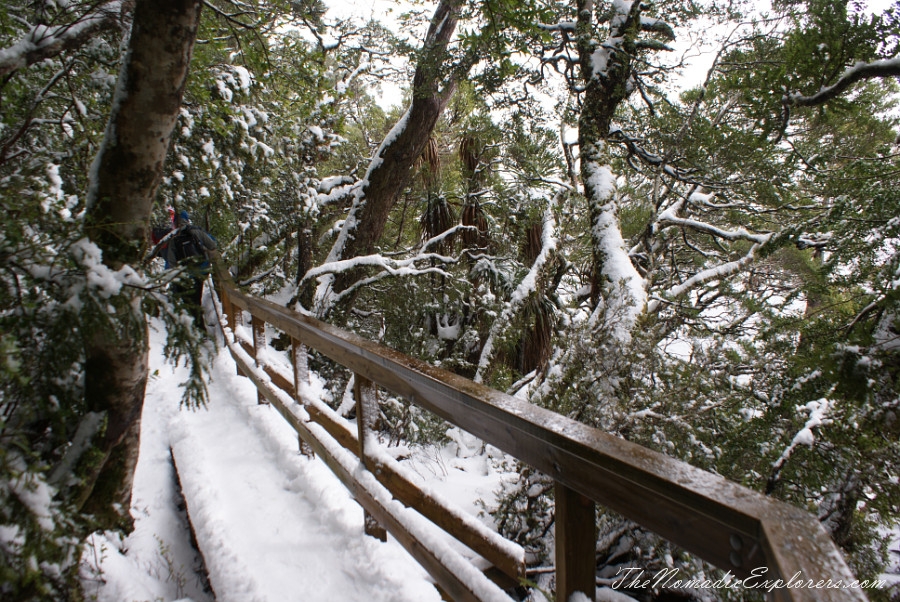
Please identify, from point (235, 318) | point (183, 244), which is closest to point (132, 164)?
point (235, 318)

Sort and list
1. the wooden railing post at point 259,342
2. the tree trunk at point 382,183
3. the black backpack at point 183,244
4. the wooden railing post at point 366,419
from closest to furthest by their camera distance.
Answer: the wooden railing post at point 366,419
the wooden railing post at point 259,342
the black backpack at point 183,244
the tree trunk at point 382,183

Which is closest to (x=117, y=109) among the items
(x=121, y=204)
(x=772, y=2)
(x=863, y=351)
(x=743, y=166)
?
(x=121, y=204)

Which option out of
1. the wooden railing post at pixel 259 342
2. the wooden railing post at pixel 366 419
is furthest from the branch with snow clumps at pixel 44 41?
the wooden railing post at pixel 259 342

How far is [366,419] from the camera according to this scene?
7.59 ft

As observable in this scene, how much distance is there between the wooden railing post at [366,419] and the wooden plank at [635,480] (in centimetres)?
59

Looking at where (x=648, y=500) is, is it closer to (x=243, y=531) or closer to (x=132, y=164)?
(x=243, y=531)

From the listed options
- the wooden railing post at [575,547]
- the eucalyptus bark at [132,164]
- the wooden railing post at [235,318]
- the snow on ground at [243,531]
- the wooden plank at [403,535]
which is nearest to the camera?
the wooden railing post at [575,547]

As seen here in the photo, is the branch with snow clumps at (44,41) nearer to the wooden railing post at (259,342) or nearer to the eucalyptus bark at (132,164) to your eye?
the eucalyptus bark at (132,164)

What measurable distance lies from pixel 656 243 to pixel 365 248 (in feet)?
15.8

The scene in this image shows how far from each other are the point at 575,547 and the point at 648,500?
353mm

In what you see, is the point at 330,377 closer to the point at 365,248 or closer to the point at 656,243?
the point at 365,248

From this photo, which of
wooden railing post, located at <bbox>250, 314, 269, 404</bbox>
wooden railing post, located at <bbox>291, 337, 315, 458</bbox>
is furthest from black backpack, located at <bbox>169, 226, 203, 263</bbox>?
wooden railing post, located at <bbox>291, 337, 315, 458</bbox>

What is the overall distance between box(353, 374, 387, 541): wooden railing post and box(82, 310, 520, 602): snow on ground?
2.3 inches

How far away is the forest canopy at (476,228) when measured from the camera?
5.59ft
